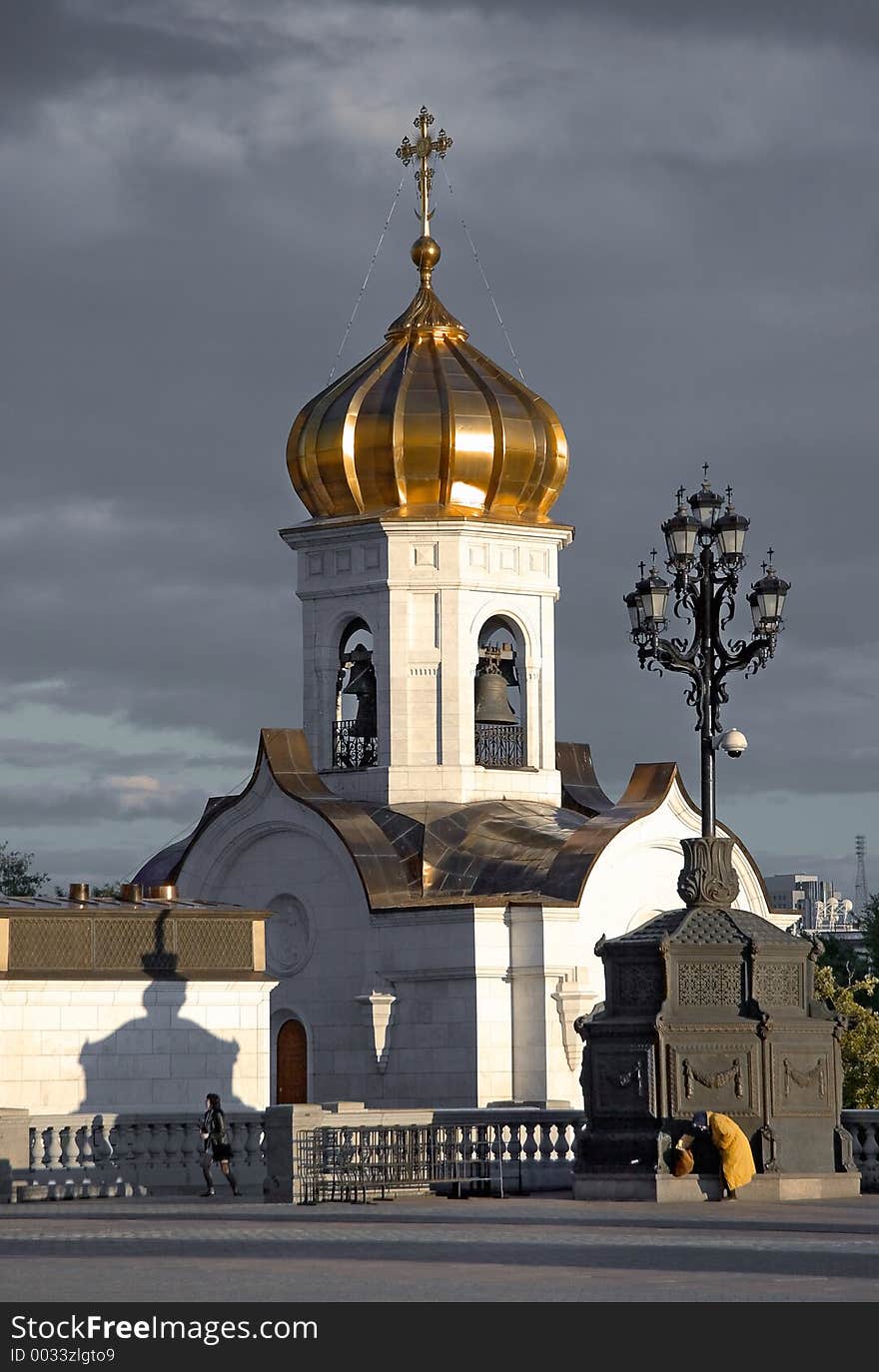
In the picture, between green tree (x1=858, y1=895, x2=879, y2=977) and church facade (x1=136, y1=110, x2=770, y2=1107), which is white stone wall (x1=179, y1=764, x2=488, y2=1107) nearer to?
church facade (x1=136, y1=110, x2=770, y2=1107)

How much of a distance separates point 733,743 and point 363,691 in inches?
551

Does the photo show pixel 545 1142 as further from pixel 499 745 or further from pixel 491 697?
pixel 491 697

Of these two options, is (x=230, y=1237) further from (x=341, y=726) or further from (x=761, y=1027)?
(x=341, y=726)

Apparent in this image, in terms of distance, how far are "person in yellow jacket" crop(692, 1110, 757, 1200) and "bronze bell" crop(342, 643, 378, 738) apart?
17950 millimetres

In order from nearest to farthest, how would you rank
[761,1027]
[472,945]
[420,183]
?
[761,1027]
[472,945]
[420,183]

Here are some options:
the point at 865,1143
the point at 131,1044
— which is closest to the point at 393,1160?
the point at 865,1143

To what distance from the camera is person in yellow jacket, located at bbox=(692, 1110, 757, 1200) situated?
22.3 m

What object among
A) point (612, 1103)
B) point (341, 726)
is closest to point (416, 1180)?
point (612, 1103)

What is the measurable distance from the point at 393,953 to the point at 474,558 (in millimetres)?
5823

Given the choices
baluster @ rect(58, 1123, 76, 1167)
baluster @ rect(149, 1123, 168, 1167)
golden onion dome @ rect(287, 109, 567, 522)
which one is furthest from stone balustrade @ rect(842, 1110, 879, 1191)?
golden onion dome @ rect(287, 109, 567, 522)

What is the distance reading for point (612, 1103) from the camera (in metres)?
23.2

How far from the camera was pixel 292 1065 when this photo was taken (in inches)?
1519

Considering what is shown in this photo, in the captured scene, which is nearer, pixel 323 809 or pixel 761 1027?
pixel 761 1027
